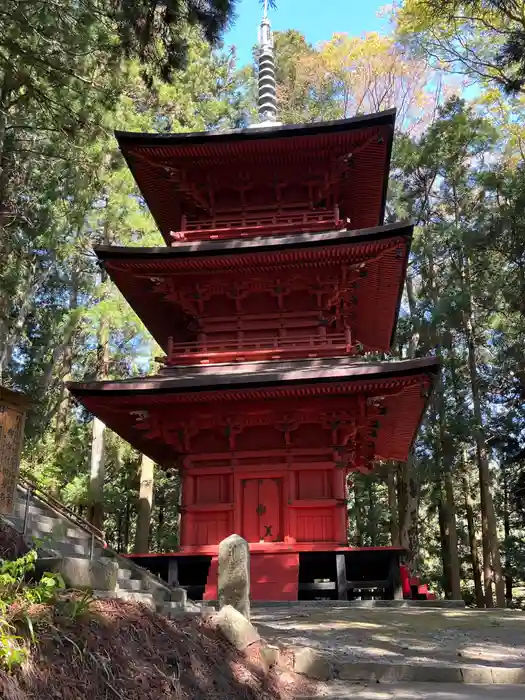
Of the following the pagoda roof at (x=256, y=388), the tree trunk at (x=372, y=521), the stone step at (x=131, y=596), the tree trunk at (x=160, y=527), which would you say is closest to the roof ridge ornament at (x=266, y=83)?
the pagoda roof at (x=256, y=388)

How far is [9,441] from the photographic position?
21.5 ft

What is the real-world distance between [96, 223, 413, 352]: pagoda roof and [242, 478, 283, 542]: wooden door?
428cm

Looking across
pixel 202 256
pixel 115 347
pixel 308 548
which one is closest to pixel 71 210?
pixel 115 347

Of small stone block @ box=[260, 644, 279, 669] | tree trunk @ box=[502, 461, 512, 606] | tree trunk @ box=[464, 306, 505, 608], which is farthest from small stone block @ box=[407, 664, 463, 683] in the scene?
tree trunk @ box=[502, 461, 512, 606]

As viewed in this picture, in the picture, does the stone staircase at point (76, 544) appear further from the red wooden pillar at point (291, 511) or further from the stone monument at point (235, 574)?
the red wooden pillar at point (291, 511)

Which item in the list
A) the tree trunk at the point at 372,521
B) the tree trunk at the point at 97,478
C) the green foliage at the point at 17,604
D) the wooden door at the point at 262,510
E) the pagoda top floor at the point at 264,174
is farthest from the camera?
the tree trunk at the point at 372,521

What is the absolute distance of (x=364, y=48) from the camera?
28.6m

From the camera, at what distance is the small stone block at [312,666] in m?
5.23

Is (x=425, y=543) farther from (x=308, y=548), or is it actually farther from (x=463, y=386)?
(x=308, y=548)

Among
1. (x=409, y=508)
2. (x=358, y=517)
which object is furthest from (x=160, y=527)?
(x=409, y=508)

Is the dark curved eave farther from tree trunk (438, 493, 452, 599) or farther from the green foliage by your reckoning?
tree trunk (438, 493, 452, 599)

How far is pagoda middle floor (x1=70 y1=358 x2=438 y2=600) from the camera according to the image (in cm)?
1084

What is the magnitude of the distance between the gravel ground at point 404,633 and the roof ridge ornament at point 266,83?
12.7m

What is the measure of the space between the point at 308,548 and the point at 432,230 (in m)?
16.4
